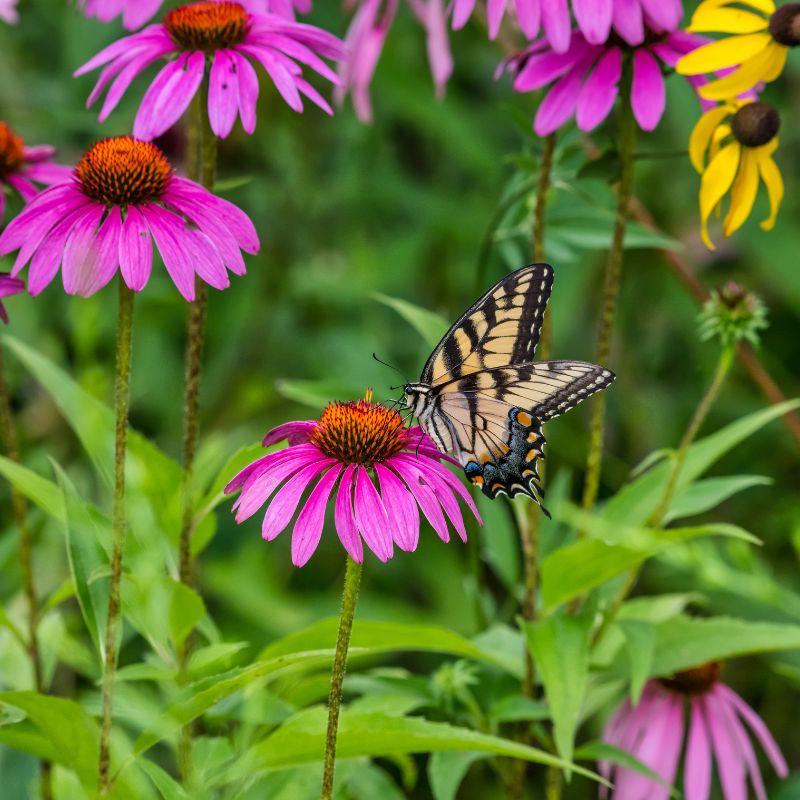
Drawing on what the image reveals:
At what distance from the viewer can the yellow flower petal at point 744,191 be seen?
85 cm

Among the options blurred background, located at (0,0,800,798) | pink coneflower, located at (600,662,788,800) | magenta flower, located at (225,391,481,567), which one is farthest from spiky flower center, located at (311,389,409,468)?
blurred background, located at (0,0,800,798)

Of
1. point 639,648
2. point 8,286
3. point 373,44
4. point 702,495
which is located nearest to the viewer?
point 8,286

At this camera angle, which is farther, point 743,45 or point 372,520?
point 743,45

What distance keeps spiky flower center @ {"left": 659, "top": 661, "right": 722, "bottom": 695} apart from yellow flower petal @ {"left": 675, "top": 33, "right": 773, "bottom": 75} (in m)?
0.47

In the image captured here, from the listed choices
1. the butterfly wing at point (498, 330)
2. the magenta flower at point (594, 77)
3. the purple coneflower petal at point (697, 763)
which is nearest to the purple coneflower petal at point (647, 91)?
the magenta flower at point (594, 77)

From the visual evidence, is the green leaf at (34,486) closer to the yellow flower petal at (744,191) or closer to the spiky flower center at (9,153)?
the spiky flower center at (9,153)

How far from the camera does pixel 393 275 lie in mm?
1692

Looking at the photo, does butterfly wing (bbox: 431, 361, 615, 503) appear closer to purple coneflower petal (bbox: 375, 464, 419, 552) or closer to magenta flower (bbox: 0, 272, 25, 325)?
purple coneflower petal (bbox: 375, 464, 419, 552)

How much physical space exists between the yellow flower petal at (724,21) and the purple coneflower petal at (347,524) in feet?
1.28

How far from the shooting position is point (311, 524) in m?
0.64

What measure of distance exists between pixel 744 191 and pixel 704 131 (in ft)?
0.16

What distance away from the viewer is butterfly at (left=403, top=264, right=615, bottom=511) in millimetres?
784

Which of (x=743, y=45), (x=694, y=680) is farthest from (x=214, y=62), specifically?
(x=694, y=680)

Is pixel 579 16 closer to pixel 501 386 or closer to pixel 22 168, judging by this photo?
pixel 501 386
